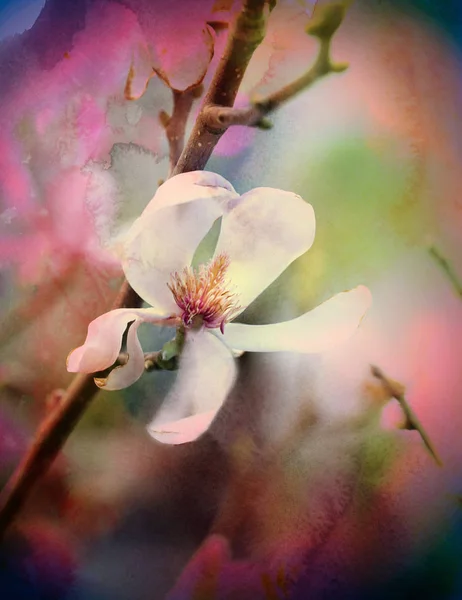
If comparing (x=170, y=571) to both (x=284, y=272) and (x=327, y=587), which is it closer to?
(x=327, y=587)

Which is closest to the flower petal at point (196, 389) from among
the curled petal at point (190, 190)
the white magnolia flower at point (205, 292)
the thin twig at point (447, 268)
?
the white magnolia flower at point (205, 292)

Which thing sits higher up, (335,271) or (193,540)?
(335,271)

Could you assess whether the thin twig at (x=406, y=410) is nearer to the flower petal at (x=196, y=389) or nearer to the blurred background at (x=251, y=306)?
the blurred background at (x=251, y=306)

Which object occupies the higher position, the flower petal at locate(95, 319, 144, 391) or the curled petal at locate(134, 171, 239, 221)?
the curled petal at locate(134, 171, 239, 221)

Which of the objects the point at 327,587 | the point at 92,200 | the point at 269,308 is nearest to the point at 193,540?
the point at 327,587

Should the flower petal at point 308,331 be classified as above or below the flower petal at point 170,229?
below

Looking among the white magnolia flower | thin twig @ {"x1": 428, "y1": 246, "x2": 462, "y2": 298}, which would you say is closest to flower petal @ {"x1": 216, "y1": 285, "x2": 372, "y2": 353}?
the white magnolia flower

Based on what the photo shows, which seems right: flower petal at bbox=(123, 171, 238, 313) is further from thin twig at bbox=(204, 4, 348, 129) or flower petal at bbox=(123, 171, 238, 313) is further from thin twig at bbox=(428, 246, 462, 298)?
thin twig at bbox=(428, 246, 462, 298)
